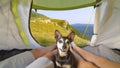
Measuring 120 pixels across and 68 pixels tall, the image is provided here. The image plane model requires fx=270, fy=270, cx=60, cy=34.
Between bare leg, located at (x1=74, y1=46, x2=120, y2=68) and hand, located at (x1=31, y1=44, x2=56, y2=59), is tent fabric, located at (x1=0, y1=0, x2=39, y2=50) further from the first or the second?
bare leg, located at (x1=74, y1=46, x2=120, y2=68)

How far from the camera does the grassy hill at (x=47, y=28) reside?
245cm

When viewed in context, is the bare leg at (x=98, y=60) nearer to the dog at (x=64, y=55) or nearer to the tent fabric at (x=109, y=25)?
the dog at (x=64, y=55)

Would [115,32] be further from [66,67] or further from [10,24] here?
[10,24]

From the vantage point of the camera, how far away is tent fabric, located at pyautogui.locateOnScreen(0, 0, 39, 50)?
2.29 m

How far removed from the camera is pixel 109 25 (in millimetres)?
2389

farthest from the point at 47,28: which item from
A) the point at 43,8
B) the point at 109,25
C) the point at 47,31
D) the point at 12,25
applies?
the point at 109,25

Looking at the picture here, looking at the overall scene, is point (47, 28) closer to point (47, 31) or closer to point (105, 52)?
Answer: point (47, 31)

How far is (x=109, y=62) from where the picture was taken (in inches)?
74.2

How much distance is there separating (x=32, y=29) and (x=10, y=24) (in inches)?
8.2

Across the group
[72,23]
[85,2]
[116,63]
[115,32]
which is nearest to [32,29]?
[72,23]

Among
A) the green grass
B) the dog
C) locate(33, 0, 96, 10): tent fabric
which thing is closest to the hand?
the dog

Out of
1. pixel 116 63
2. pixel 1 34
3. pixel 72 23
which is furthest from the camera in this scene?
pixel 72 23

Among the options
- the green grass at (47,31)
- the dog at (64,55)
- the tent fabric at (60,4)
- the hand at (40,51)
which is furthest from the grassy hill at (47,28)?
the dog at (64,55)

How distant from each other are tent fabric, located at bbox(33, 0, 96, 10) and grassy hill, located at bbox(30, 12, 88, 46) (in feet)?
0.41
